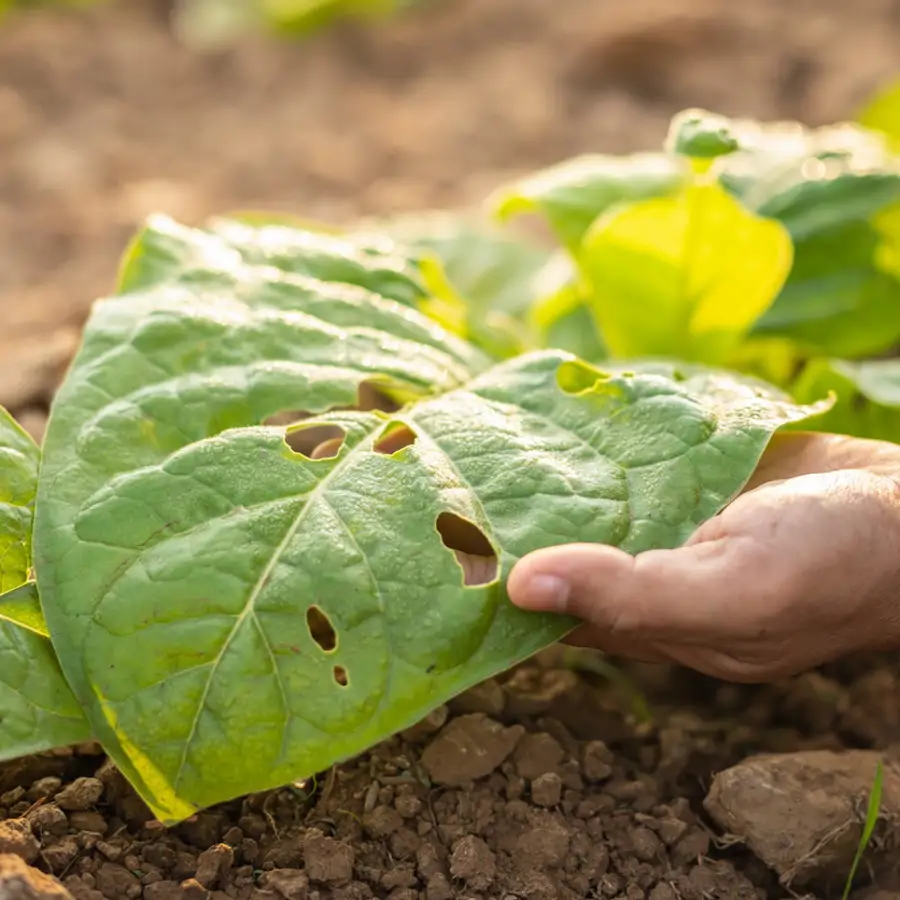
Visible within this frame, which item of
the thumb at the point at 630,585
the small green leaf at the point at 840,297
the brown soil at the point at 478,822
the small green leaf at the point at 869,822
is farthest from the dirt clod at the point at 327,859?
the small green leaf at the point at 840,297

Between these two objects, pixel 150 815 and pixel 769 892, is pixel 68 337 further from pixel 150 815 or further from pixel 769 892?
pixel 769 892

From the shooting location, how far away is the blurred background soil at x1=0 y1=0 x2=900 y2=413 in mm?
3312

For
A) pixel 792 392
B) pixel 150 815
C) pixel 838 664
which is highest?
pixel 792 392

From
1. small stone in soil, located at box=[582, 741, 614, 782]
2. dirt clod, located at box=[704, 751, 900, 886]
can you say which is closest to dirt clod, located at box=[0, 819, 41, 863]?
small stone in soil, located at box=[582, 741, 614, 782]

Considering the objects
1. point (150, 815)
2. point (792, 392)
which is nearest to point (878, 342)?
point (792, 392)

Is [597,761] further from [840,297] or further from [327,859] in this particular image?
[840,297]

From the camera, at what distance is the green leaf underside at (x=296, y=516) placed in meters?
1.21

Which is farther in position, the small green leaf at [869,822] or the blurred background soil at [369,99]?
the blurred background soil at [369,99]

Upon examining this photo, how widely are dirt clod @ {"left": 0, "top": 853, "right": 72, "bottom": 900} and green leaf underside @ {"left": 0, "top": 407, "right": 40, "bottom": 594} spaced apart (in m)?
0.31

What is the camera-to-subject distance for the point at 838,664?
1.80 metres

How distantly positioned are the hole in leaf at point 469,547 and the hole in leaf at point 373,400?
0.30 metres

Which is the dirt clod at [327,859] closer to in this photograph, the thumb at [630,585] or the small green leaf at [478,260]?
the thumb at [630,585]

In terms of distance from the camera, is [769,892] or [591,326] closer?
[769,892]

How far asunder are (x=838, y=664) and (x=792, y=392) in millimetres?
406
